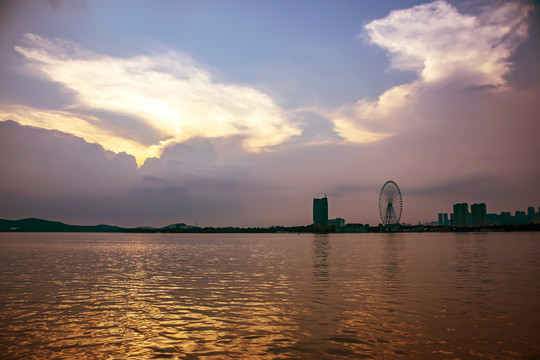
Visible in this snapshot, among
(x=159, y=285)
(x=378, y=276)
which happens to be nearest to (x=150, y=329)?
(x=159, y=285)

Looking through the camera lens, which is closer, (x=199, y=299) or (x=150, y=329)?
(x=150, y=329)

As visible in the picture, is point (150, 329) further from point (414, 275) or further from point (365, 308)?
point (414, 275)

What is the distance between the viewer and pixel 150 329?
70.5 feet

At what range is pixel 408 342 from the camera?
61.5 ft

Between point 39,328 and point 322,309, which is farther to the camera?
point 322,309

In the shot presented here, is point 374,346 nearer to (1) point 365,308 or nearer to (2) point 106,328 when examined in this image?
(1) point 365,308

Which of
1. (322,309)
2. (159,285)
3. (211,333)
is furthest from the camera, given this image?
(159,285)

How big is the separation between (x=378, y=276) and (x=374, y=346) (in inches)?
1130

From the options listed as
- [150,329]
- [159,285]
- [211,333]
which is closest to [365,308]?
[211,333]

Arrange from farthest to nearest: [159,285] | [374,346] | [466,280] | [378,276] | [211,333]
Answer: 1. [378,276]
2. [466,280]
3. [159,285]
4. [211,333]
5. [374,346]

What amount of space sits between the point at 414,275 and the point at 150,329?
35666mm

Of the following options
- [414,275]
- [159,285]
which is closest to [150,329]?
[159,285]

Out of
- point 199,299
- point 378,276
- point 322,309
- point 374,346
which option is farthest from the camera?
point 378,276

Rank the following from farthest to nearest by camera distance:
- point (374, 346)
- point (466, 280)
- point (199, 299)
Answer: point (466, 280) < point (199, 299) < point (374, 346)
